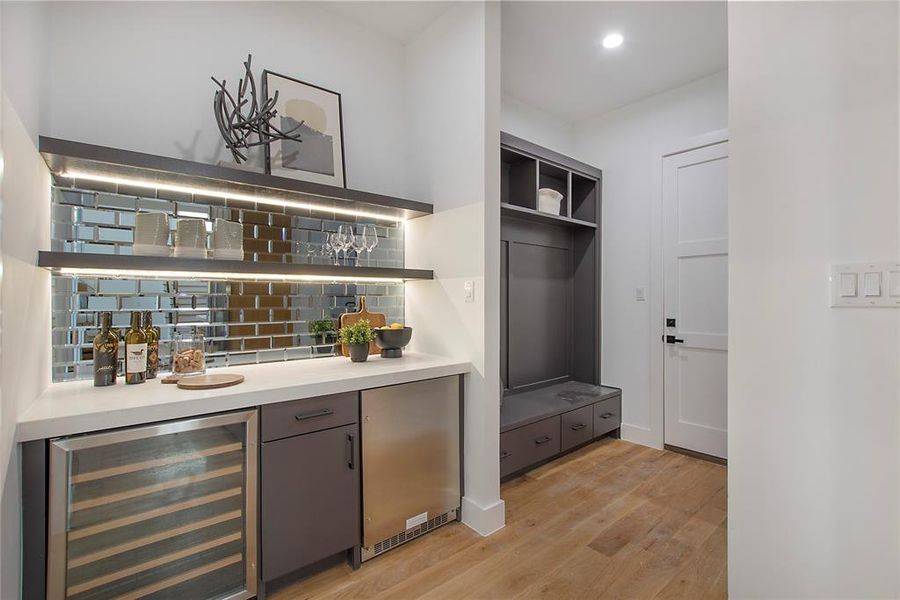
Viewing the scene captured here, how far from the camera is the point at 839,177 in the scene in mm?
1249

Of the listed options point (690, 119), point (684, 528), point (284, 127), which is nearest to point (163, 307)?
point (284, 127)

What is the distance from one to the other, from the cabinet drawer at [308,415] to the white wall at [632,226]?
260 cm

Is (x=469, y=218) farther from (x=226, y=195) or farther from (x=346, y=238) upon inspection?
(x=226, y=195)

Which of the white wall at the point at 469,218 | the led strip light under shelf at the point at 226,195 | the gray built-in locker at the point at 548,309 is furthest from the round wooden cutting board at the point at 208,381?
the gray built-in locker at the point at 548,309

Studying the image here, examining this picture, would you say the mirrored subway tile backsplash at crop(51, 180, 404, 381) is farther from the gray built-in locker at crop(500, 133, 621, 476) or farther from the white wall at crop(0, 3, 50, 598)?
the gray built-in locker at crop(500, 133, 621, 476)

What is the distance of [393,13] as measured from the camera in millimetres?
2506

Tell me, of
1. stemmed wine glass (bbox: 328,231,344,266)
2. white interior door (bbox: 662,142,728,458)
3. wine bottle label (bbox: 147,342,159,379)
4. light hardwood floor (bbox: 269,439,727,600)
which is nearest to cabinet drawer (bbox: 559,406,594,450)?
light hardwood floor (bbox: 269,439,727,600)

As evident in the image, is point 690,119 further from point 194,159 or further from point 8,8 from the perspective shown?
point 8,8

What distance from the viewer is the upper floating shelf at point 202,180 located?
155 centimetres

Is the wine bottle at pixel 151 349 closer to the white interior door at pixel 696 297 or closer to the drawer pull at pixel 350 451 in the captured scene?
the drawer pull at pixel 350 451

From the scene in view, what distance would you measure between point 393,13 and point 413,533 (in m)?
2.90

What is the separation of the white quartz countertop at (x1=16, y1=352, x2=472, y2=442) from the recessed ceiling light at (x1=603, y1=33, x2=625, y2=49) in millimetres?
2273

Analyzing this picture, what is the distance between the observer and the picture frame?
2.24 metres

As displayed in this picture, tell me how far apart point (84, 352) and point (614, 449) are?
3431mm
